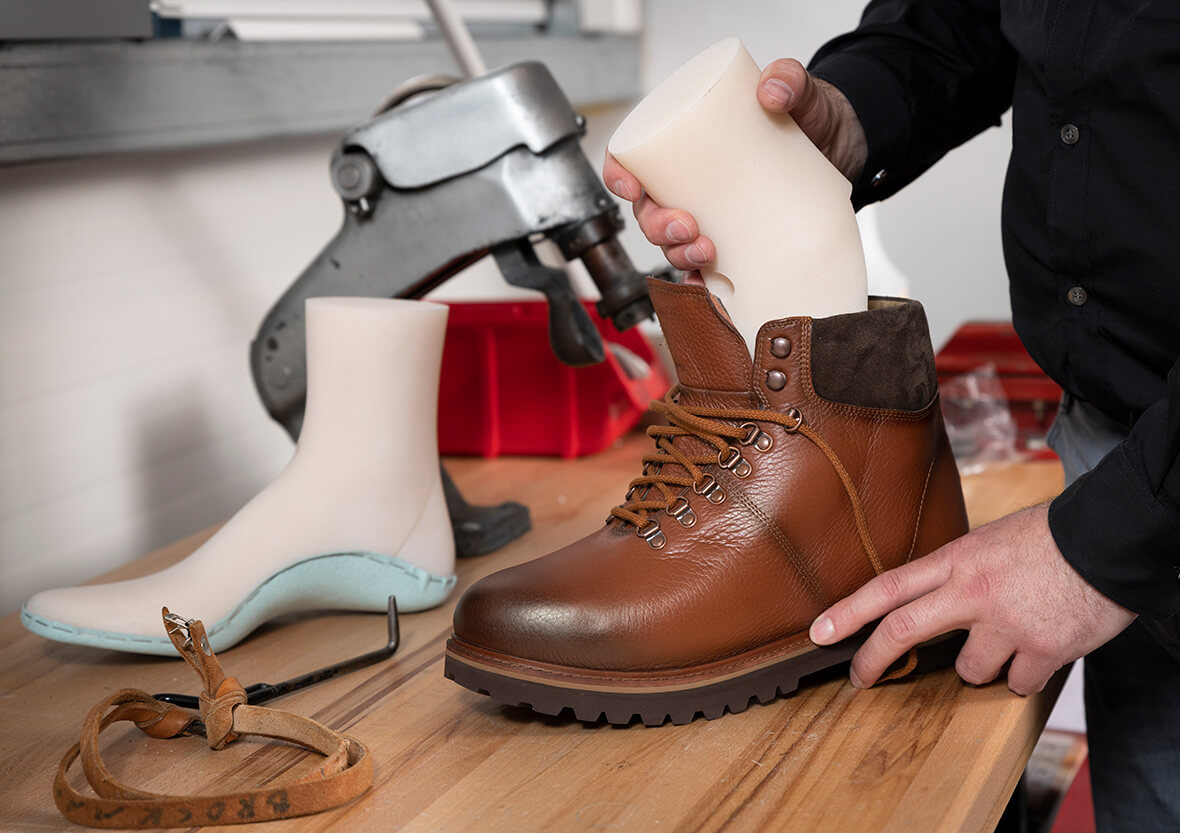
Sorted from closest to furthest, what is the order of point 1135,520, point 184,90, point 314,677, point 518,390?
point 1135,520 → point 314,677 → point 184,90 → point 518,390

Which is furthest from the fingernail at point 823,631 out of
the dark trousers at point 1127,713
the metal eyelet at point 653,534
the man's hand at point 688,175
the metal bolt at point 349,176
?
the metal bolt at point 349,176

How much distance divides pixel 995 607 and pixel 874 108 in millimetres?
434

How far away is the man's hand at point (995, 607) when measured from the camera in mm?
664

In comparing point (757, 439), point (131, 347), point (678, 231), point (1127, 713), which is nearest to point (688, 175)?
point (678, 231)

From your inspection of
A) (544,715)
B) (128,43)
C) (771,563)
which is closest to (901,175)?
(771,563)

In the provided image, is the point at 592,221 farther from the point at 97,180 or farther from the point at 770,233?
the point at 97,180

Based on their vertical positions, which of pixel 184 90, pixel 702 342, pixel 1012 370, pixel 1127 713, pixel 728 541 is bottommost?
pixel 1127 713

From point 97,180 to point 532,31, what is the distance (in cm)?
112

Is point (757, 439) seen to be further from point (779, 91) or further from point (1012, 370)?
point (1012, 370)

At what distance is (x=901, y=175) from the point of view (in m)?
0.98

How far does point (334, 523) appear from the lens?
846mm

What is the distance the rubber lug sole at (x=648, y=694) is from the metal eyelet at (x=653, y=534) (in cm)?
8

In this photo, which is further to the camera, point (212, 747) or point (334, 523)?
point (334, 523)

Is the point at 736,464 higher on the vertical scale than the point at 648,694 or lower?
higher
